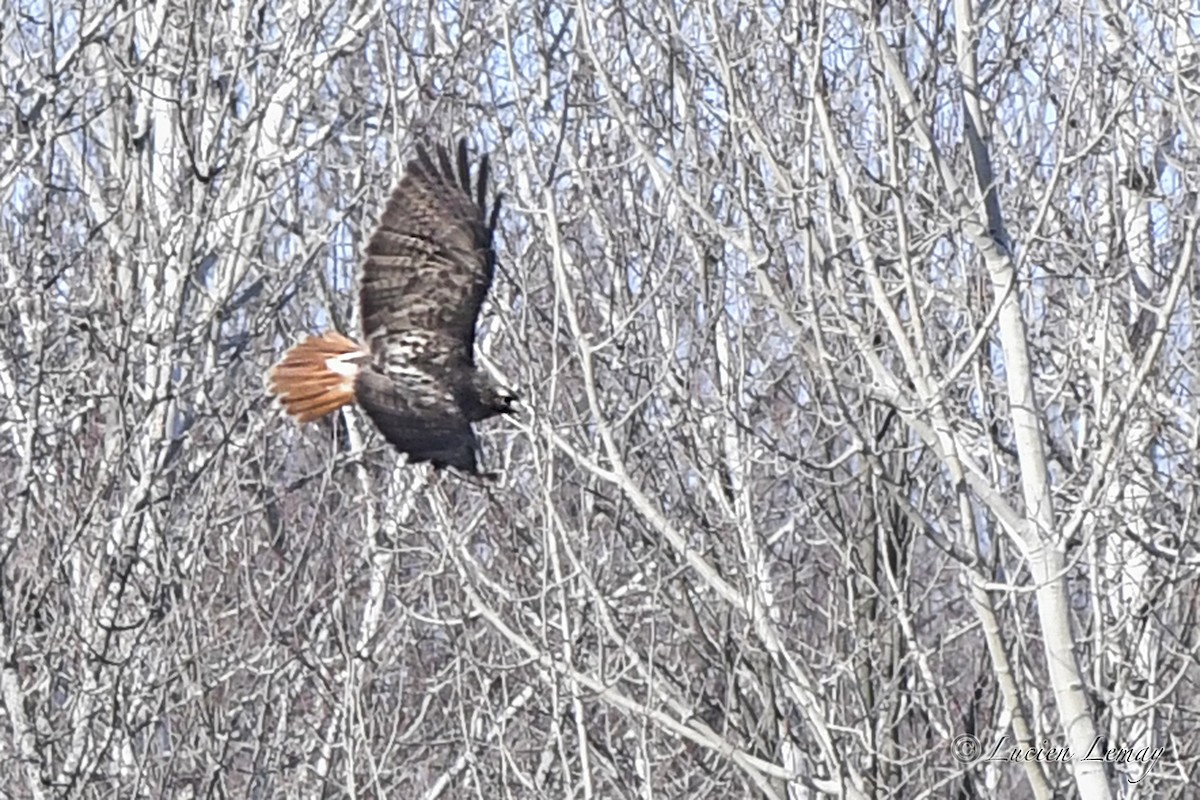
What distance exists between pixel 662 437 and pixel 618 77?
4.32ft

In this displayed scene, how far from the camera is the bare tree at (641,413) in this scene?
17.8 feet

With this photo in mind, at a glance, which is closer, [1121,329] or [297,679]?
[1121,329]

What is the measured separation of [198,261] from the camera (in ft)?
22.8

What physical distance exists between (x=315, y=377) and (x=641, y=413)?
1.18 meters

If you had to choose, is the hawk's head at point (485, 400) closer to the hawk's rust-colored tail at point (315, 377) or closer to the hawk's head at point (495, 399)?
the hawk's head at point (495, 399)

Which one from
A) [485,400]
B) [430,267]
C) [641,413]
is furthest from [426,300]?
[641,413]

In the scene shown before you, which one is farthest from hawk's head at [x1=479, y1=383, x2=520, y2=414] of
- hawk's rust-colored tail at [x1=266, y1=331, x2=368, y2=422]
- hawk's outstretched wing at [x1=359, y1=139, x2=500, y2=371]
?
hawk's rust-colored tail at [x1=266, y1=331, x2=368, y2=422]

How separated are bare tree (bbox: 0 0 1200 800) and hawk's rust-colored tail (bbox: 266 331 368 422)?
245mm

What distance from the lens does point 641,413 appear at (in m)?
7.49

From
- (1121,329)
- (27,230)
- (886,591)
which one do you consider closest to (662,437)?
(886,591)

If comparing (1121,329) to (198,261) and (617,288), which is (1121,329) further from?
(198,261)

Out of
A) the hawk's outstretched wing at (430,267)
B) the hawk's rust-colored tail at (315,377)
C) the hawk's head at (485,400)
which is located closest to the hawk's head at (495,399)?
the hawk's head at (485,400)

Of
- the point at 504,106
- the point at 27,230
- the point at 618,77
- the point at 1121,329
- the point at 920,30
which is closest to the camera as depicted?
the point at 920,30

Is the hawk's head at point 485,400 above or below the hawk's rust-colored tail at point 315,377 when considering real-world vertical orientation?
below
